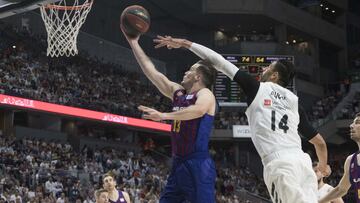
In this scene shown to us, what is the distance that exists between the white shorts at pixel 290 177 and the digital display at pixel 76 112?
1702 centimetres

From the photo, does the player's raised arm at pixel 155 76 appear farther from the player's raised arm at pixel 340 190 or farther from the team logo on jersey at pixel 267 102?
the player's raised arm at pixel 340 190

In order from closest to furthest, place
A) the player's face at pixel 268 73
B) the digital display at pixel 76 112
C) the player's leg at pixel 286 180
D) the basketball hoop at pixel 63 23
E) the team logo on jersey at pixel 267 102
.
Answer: the player's leg at pixel 286 180 → the team logo on jersey at pixel 267 102 → the player's face at pixel 268 73 → the basketball hoop at pixel 63 23 → the digital display at pixel 76 112

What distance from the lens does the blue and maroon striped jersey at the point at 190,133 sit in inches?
202

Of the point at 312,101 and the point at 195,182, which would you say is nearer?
the point at 195,182

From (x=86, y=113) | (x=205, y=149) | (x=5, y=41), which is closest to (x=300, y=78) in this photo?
(x=86, y=113)

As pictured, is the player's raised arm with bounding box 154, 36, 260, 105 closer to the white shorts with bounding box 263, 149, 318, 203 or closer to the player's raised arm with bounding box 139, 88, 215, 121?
the player's raised arm with bounding box 139, 88, 215, 121

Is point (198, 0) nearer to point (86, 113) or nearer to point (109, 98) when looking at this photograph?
point (109, 98)

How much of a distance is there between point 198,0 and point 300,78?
8176mm

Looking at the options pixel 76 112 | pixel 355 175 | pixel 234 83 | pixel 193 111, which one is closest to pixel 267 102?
pixel 193 111

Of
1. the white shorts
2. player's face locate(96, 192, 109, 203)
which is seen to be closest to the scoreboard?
player's face locate(96, 192, 109, 203)

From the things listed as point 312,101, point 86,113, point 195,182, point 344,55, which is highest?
point 344,55

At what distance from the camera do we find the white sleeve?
4473 mm

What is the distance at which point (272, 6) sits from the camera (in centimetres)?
3169

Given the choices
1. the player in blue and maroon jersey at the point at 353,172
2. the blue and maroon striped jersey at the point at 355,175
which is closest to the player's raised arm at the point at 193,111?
the player in blue and maroon jersey at the point at 353,172
